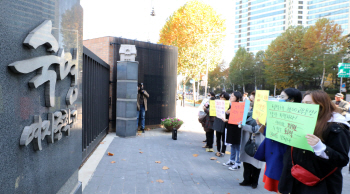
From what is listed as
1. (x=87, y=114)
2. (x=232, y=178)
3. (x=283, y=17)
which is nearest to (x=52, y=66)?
(x=87, y=114)

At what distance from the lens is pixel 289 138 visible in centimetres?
254

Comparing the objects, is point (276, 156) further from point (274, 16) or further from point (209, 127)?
point (274, 16)

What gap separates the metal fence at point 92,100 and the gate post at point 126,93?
72 cm

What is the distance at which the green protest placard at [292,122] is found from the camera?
232 centimetres

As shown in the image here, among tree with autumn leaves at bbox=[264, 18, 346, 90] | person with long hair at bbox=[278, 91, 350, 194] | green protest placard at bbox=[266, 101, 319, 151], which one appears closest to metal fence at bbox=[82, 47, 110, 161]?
green protest placard at bbox=[266, 101, 319, 151]

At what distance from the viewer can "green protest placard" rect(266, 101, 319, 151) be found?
2.32m

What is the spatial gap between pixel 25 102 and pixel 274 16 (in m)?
130

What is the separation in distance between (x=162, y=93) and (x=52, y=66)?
9.22 metres

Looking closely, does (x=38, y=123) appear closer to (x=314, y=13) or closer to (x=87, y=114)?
(x=87, y=114)

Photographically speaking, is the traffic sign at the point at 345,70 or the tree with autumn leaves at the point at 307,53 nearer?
the traffic sign at the point at 345,70

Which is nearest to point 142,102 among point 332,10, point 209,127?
point 209,127

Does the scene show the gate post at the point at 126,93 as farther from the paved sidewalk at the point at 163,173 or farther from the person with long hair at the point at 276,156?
the person with long hair at the point at 276,156

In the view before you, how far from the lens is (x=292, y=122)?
253cm

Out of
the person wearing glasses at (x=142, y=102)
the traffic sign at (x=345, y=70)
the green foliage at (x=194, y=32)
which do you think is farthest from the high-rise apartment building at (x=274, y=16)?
the person wearing glasses at (x=142, y=102)
